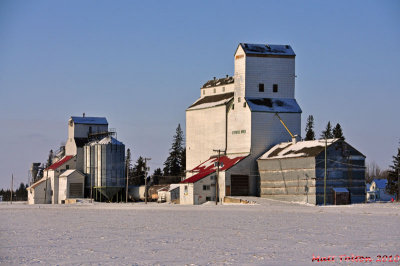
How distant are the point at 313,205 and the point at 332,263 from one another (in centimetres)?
4843

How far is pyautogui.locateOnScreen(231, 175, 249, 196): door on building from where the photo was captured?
→ 80000mm

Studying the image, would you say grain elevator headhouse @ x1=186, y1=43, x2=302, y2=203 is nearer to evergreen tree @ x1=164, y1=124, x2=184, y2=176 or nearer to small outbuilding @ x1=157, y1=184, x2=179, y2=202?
small outbuilding @ x1=157, y1=184, x2=179, y2=202

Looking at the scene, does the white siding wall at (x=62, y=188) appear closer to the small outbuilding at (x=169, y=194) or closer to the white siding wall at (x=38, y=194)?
the white siding wall at (x=38, y=194)

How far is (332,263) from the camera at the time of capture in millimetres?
22016

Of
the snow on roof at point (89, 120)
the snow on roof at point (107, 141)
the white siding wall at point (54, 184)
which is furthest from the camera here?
the snow on roof at point (89, 120)

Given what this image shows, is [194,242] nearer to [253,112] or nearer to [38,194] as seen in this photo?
[253,112]

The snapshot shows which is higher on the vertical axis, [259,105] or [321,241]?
[259,105]

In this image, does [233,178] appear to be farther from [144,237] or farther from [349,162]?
[144,237]

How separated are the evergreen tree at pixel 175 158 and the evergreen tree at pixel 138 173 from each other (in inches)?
205

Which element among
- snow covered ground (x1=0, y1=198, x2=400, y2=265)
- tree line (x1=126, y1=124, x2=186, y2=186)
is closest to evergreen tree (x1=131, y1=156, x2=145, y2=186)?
tree line (x1=126, y1=124, x2=186, y2=186)

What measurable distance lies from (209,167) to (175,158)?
53.8 meters

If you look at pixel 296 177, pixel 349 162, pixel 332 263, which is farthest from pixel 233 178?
pixel 332 263

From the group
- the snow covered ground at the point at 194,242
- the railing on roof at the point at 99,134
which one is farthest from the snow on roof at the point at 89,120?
the snow covered ground at the point at 194,242

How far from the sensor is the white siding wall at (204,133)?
88.5 meters
